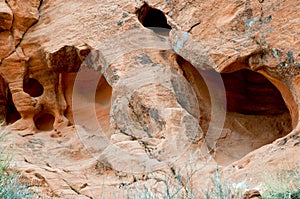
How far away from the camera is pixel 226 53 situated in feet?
20.2

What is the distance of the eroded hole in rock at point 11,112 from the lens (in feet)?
27.4

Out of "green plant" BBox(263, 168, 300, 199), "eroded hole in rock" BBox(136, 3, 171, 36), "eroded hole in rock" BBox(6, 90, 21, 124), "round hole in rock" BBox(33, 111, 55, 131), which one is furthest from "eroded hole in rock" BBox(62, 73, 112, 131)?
"green plant" BBox(263, 168, 300, 199)

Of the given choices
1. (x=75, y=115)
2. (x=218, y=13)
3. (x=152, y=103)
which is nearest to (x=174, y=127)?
(x=152, y=103)

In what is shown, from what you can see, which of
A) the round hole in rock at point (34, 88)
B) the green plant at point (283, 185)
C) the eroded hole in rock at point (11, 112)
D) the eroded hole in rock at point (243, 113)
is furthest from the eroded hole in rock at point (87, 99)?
the green plant at point (283, 185)

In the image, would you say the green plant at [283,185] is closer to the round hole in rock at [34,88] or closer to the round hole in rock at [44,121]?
the round hole in rock at [44,121]

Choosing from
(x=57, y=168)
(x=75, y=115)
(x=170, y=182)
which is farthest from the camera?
(x=75, y=115)

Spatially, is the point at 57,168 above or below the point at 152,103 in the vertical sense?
below

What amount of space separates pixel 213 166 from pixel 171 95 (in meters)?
1.09

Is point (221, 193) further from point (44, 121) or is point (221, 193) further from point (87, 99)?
point (44, 121)

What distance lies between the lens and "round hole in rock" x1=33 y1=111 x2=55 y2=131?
7.98 meters

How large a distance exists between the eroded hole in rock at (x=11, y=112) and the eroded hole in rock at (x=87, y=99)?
2.93 ft

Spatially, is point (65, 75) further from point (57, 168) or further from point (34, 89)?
point (57, 168)

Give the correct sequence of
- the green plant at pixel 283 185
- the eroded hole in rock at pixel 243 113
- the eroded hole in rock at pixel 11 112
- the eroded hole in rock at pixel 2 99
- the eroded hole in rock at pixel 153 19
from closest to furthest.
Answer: the green plant at pixel 283 185
the eroded hole in rock at pixel 243 113
the eroded hole in rock at pixel 153 19
the eroded hole in rock at pixel 2 99
the eroded hole in rock at pixel 11 112

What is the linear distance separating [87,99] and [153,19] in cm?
144
